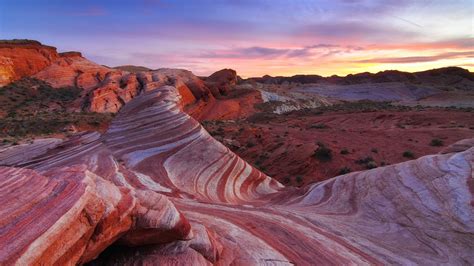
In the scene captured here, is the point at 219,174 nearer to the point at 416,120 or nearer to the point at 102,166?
the point at 102,166

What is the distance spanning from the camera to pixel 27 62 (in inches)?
2418

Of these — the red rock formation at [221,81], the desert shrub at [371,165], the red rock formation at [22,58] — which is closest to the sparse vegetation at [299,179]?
the desert shrub at [371,165]

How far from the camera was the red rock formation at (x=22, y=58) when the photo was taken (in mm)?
56566

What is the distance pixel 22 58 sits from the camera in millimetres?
61219

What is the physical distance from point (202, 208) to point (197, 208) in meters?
0.10

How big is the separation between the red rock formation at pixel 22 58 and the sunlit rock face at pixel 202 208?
52.8 metres

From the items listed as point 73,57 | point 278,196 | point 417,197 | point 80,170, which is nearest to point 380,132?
point 278,196

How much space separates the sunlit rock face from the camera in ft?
12.3

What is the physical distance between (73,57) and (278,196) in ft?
232

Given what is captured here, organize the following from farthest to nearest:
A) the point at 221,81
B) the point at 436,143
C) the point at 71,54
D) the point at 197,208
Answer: the point at 71,54, the point at 221,81, the point at 436,143, the point at 197,208

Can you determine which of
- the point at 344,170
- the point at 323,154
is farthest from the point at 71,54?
the point at 344,170

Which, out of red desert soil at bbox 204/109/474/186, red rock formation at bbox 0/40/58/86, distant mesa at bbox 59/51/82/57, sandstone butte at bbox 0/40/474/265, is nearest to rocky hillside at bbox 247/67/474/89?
distant mesa at bbox 59/51/82/57

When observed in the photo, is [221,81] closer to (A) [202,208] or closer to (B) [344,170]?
(B) [344,170]

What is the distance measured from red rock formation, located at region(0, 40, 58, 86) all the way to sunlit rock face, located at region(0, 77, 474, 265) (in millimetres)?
52805
